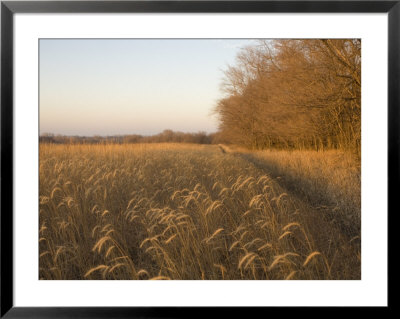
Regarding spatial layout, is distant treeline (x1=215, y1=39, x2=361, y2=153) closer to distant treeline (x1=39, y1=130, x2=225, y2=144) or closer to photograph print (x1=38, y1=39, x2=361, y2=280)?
photograph print (x1=38, y1=39, x2=361, y2=280)

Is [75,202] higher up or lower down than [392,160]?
lower down

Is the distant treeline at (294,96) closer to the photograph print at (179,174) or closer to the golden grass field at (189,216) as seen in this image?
the photograph print at (179,174)

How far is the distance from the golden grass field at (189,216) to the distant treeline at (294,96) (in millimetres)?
227

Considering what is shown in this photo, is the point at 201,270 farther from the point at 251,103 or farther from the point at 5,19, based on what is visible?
the point at 5,19

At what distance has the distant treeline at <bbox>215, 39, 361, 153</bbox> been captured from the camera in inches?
68.5

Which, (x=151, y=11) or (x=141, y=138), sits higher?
(x=151, y=11)

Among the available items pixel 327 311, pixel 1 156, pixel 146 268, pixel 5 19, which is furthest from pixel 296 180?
pixel 5 19

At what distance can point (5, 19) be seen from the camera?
5.15 feet

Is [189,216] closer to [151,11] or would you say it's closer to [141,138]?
[141,138]

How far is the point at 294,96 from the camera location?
2021 mm

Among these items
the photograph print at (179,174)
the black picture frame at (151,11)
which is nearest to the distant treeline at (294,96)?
the photograph print at (179,174)

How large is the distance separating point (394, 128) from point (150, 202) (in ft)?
5.18

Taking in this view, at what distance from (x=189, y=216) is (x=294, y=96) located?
1227 mm

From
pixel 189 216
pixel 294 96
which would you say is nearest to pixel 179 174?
pixel 189 216
